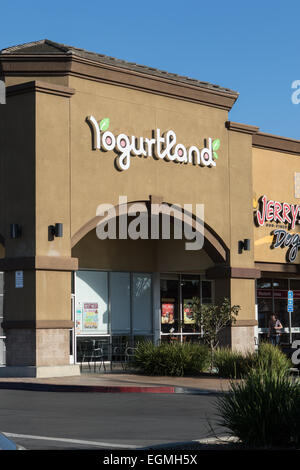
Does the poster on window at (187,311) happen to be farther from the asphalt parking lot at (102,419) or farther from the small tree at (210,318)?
the asphalt parking lot at (102,419)

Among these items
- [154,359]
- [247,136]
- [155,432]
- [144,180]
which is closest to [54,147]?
[144,180]

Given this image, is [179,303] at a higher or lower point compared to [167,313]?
higher

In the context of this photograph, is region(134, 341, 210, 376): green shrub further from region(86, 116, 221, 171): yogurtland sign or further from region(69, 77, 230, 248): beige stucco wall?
region(86, 116, 221, 171): yogurtland sign

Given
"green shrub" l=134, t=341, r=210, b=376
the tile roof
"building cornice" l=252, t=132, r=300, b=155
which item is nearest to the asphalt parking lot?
"green shrub" l=134, t=341, r=210, b=376

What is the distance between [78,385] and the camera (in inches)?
854

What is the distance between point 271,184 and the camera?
109ft

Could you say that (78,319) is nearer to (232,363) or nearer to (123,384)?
(232,363)

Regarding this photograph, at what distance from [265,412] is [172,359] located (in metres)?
13.8

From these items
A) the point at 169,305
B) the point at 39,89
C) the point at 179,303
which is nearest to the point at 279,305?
the point at 179,303

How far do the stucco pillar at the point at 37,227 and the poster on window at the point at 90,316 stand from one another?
17.6 ft

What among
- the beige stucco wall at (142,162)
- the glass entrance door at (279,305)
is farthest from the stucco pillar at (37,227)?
the glass entrance door at (279,305)

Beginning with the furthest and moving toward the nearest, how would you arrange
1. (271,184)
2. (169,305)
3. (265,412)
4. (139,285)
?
(169,305) → (271,184) → (139,285) → (265,412)

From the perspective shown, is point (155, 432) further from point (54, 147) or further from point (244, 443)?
point (54, 147)

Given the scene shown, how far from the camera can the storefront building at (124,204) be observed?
81.9 ft
